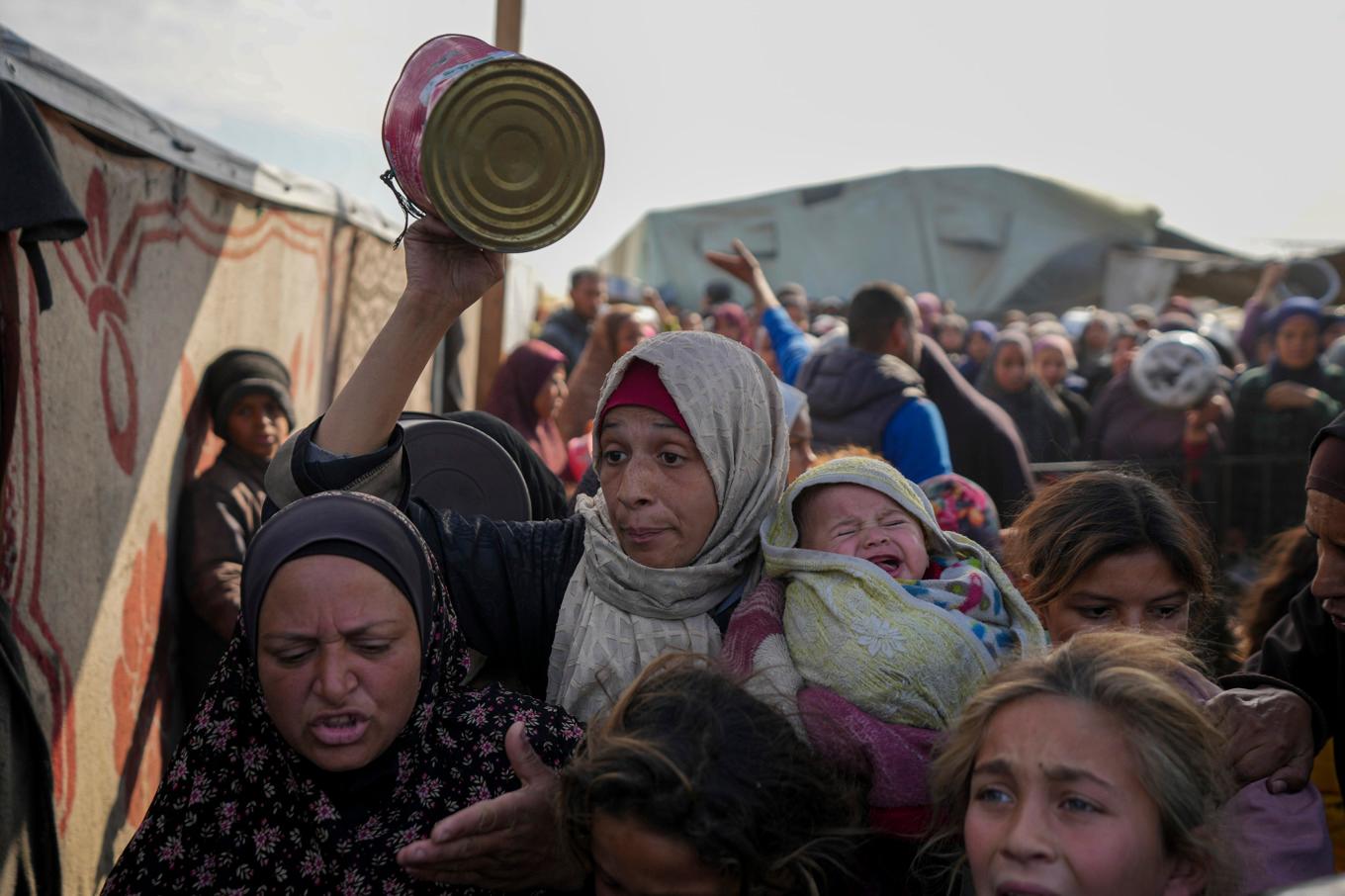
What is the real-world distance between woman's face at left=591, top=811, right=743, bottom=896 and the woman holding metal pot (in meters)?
0.47

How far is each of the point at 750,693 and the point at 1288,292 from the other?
14503mm

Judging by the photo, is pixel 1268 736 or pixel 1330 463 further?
pixel 1330 463

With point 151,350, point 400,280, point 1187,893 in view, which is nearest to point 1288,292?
point 400,280

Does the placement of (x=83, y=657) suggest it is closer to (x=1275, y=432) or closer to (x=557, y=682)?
(x=557, y=682)

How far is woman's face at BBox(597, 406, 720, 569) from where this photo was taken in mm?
2287

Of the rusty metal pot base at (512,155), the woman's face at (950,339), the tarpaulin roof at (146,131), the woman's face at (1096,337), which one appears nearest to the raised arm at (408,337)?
the rusty metal pot base at (512,155)

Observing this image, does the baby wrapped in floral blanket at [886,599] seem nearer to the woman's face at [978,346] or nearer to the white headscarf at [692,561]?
the white headscarf at [692,561]

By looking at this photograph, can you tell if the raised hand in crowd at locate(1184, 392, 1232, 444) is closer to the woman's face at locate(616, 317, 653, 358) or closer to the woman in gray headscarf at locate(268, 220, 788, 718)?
the woman's face at locate(616, 317, 653, 358)

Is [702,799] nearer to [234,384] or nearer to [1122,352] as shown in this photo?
[234,384]

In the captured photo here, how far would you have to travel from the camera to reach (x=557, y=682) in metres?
2.33

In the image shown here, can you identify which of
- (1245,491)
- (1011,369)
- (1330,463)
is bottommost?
(1245,491)

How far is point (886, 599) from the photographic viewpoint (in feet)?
6.86

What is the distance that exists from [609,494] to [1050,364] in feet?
26.9

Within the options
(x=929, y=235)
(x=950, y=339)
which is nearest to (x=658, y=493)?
(x=950, y=339)
